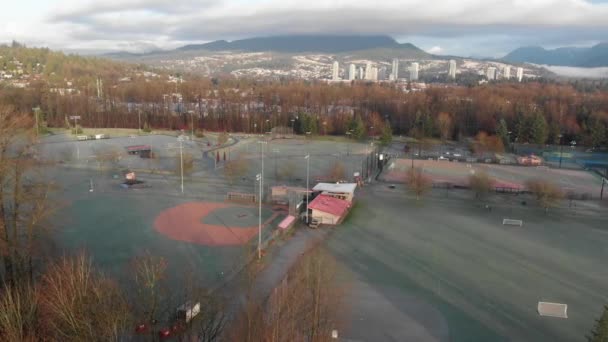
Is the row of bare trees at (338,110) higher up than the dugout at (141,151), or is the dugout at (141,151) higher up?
the row of bare trees at (338,110)

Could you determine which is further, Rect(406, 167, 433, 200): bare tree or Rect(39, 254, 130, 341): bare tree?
Rect(406, 167, 433, 200): bare tree

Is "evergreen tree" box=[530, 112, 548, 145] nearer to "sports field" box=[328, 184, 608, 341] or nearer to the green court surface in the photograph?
"sports field" box=[328, 184, 608, 341]

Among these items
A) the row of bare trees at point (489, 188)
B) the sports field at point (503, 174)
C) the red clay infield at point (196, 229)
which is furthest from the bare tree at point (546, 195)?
the red clay infield at point (196, 229)

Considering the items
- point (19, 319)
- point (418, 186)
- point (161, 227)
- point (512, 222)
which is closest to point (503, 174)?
point (418, 186)

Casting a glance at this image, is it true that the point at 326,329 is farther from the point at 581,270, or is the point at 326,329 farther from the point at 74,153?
the point at 74,153

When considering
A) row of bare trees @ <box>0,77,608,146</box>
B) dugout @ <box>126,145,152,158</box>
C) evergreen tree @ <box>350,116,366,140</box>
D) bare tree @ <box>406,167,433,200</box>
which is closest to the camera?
bare tree @ <box>406,167,433,200</box>

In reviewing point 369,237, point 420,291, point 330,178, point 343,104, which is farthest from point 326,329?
point 343,104

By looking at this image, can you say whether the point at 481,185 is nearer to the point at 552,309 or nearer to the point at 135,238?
the point at 552,309

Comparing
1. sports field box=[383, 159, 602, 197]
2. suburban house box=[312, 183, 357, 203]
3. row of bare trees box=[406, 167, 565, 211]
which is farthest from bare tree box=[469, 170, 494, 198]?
suburban house box=[312, 183, 357, 203]

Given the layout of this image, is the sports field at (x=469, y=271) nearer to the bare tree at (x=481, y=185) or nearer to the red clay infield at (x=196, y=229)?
the bare tree at (x=481, y=185)
